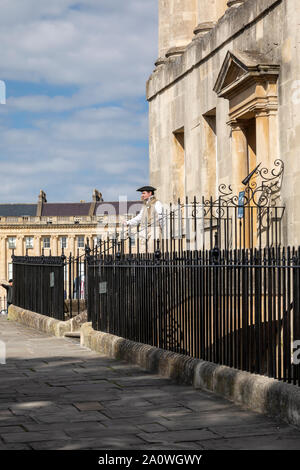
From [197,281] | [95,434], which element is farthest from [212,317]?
[95,434]

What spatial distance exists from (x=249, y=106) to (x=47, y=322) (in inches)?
227

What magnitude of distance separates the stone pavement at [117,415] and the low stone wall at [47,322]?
4.59 meters

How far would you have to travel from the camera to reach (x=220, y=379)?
7426 millimetres

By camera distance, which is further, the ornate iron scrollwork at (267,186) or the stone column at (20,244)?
the stone column at (20,244)

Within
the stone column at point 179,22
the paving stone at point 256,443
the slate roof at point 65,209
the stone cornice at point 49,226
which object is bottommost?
A: the paving stone at point 256,443

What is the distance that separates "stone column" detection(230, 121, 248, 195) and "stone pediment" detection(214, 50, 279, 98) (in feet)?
1.99

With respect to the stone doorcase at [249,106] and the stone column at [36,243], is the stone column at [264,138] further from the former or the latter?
the stone column at [36,243]

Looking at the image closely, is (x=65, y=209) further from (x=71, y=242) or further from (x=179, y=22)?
(x=179, y=22)

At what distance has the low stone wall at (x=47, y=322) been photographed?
14664mm

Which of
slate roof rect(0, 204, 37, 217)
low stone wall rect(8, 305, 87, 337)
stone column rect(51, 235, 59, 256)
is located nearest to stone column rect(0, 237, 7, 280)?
slate roof rect(0, 204, 37, 217)

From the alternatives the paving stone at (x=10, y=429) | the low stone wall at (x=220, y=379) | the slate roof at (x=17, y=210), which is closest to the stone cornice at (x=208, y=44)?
the low stone wall at (x=220, y=379)

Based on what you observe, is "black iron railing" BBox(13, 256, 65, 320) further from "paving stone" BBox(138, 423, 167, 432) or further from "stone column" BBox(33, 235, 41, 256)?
"stone column" BBox(33, 235, 41, 256)

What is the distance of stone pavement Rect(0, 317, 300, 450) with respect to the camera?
5.68 m
